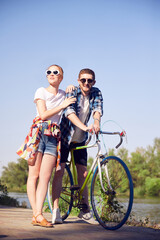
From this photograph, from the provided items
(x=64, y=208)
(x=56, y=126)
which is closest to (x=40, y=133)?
(x=56, y=126)

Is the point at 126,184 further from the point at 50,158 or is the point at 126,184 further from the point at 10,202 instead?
the point at 10,202

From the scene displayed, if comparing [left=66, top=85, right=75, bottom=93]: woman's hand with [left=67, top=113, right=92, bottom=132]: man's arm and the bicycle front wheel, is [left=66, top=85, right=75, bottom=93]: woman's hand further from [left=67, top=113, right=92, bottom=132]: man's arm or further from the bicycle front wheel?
the bicycle front wheel

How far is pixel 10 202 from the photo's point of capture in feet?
26.5

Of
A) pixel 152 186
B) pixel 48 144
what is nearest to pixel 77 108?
pixel 48 144

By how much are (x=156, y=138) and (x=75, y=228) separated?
108 feet

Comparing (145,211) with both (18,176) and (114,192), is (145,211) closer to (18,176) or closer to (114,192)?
(114,192)

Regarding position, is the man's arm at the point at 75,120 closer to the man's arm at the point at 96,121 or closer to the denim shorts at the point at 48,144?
the man's arm at the point at 96,121

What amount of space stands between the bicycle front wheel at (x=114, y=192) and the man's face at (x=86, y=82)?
2.91 ft

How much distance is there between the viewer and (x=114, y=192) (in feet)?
11.4

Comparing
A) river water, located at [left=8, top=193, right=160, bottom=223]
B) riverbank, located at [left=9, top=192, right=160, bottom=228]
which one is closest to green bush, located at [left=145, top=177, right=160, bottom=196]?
river water, located at [left=8, top=193, right=160, bottom=223]

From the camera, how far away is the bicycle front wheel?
10.8 feet

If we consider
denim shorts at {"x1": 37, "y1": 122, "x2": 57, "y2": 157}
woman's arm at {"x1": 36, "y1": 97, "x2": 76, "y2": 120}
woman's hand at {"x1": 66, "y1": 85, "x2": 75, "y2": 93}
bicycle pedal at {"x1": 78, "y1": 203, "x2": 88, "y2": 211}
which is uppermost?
woman's hand at {"x1": 66, "y1": 85, "x2": 75, "y2": 93}

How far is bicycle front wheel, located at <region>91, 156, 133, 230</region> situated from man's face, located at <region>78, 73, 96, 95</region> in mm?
886

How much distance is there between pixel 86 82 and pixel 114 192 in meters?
1.32
